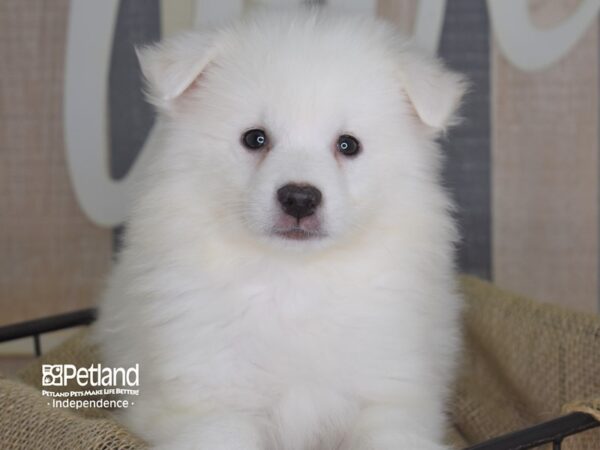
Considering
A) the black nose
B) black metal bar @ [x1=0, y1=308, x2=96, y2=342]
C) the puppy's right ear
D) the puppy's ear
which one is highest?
the puppy's right ear

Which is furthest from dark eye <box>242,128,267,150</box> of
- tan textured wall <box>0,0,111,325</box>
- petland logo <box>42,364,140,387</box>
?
tan textured wall <box>0,0,111,325</box>

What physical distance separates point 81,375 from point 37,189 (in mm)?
1473

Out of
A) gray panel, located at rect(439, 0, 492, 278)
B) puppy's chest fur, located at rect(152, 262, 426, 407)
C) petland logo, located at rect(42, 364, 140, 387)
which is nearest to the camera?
puppy's chest fur, located at rect(152, 262, 426, 407)

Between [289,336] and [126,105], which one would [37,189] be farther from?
[289,336]

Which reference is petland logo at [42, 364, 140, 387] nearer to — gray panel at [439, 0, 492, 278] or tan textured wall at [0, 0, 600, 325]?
tan textured wall at [0, 0, 600, 325]

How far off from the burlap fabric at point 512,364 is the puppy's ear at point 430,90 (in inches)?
37.8

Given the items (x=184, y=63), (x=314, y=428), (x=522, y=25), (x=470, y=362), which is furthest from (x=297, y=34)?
(x=522, y=25)

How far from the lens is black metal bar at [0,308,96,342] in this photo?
3020 mm

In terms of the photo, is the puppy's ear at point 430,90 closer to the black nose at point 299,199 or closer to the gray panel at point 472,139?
the black nose at point 299,199

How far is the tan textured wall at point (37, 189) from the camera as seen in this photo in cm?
426

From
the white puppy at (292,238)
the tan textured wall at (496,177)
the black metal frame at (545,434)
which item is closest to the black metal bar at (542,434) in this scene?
the black metal frame at (545,434)

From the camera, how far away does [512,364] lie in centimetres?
335

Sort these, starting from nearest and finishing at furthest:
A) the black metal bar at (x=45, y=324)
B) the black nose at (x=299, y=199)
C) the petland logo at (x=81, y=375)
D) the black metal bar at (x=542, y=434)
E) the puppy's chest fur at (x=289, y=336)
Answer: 1. the black metal bar at (x=542, y=434)
2. the black nose at (x=299, y=199)
3. the puppy's chest fur at (x=289, y=336)
4. the petland logo at (x=81, y=375)
5. the black metal bar at (x=45, y=324)

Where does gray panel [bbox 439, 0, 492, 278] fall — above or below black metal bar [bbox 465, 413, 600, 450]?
above
